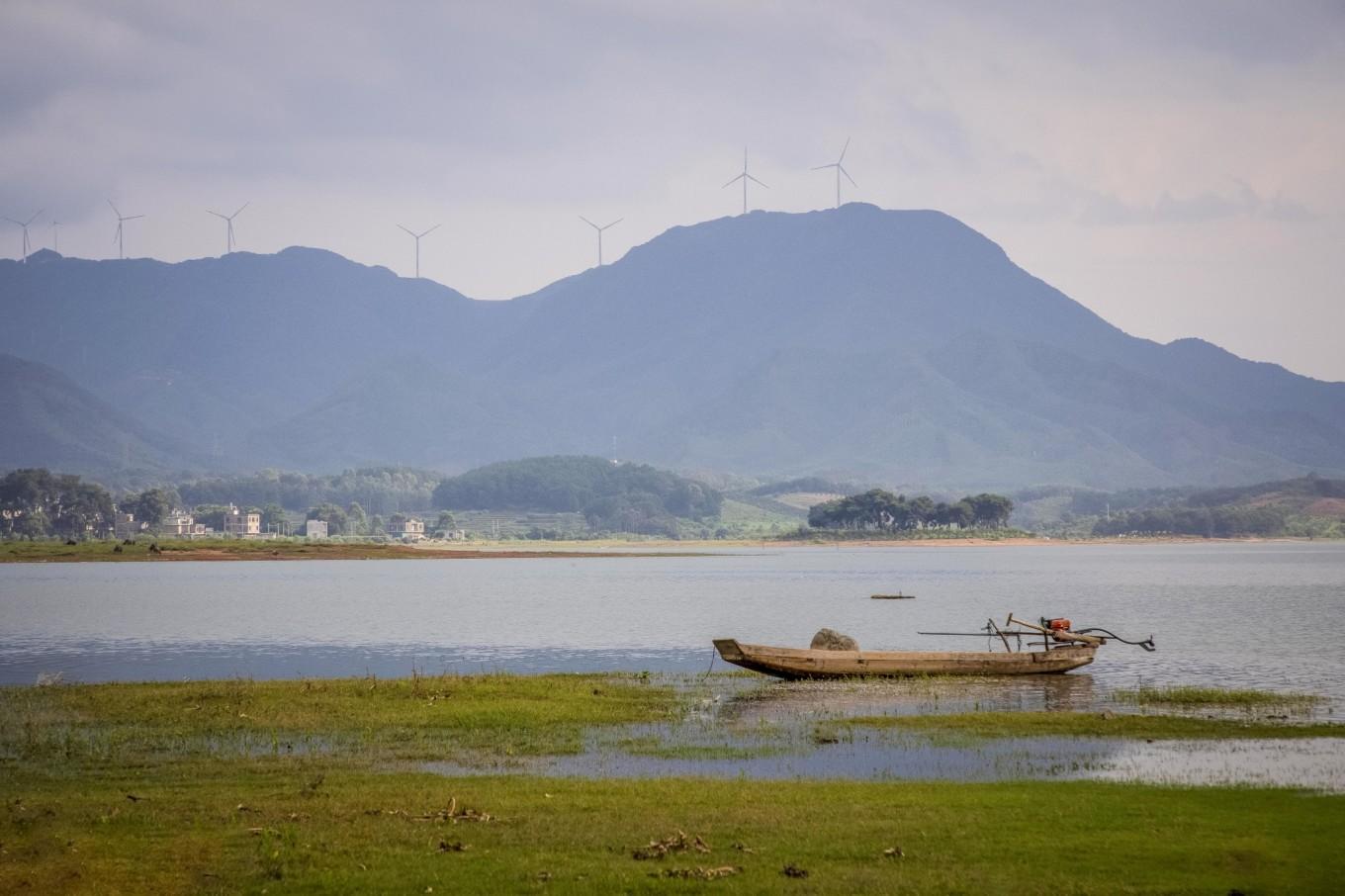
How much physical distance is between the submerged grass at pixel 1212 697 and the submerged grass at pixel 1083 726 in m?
4.84

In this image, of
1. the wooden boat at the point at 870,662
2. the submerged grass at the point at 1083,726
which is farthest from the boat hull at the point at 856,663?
the submerged grass at the point at 1083,726

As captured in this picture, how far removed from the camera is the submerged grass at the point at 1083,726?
41406mm

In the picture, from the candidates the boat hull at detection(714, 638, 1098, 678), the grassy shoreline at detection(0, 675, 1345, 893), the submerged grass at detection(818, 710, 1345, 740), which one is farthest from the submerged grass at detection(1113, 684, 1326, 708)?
the grassy shoreline at detection(0, 675, 1345, 893)

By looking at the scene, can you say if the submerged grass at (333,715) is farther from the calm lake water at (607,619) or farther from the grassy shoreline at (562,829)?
the calm lake water at (607,619)

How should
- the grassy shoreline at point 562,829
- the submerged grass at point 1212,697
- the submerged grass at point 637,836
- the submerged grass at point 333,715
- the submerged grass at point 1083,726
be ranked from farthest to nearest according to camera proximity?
1. the submerged grass at point 1212,697
2. the submerged grass at point 1083,726
3. the submerged grass at point 333,715
4. the grassy shoreline at point 562,829
5. the submerged grass at point 637,836

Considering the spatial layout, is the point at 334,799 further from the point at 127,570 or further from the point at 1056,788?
the point at 127,570

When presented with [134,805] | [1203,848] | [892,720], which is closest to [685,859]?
[1203,848]

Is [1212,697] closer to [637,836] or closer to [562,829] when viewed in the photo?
[637,836]

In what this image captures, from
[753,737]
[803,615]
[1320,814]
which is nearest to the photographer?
[1320,814]

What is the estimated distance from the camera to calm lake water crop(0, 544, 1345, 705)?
6900 centimetres

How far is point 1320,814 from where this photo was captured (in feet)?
91.5

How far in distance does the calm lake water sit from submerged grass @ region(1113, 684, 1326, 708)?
3.36 metres

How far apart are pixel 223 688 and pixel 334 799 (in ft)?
76.4

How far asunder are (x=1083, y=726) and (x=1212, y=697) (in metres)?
10.6
